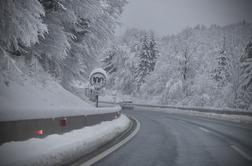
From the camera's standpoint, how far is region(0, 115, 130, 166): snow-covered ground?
15.4 feet

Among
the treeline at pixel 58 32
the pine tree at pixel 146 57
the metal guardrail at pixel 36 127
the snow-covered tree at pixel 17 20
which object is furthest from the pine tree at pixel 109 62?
the metal guardrail at pixel 36 127

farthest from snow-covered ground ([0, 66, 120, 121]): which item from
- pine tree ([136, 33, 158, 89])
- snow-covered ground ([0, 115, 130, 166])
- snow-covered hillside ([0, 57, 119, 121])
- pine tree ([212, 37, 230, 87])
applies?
pine tree ([136, 33, 158, 89])

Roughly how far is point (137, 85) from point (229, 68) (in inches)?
1139

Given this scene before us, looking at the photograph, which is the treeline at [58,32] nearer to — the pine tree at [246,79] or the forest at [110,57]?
the forest at [110,57]

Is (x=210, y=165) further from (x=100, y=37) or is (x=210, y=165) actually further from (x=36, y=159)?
(x=100, y=37)

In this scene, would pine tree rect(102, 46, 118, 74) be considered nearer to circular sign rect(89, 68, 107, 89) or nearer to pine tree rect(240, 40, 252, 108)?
pine tree rect(240, 40, 252, 108)

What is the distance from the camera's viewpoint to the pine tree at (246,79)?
121 ft

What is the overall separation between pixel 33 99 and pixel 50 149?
631 cm

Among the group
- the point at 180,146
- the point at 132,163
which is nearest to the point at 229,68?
the point at 180,146

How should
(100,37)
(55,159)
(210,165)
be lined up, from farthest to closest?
(100,37), (210,165), (55,159)

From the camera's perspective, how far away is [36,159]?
5.00m

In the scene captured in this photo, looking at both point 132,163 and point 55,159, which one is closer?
point 55,159

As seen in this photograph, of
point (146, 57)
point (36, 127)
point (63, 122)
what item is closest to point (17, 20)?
point (63, 122)

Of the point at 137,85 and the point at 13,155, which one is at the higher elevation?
the point at 137,85
